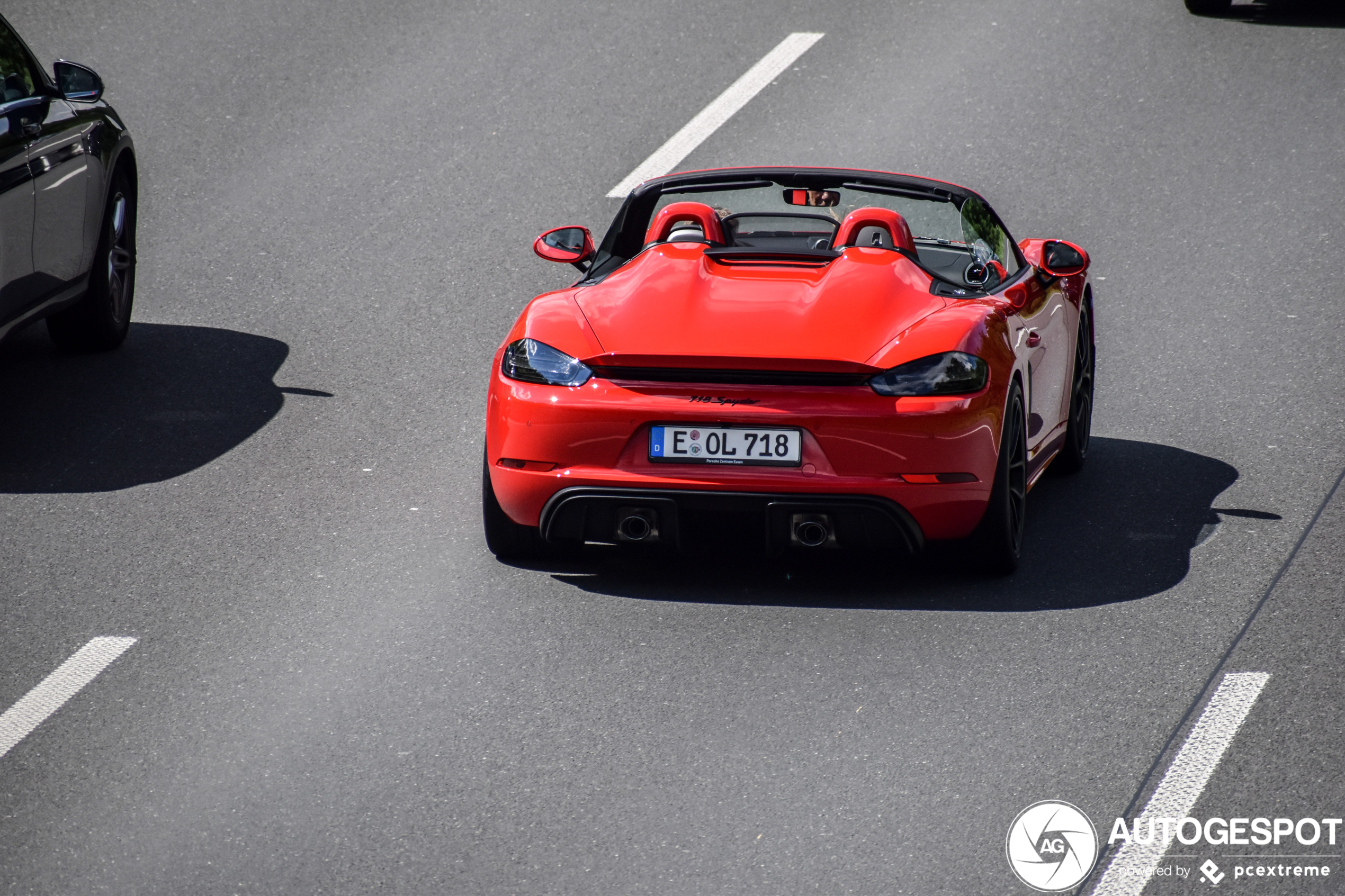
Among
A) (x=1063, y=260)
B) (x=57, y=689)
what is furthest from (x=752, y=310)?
(x=57, y=689)

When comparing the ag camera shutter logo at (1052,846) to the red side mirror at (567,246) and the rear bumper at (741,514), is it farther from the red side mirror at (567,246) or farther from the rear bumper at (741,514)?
the red side mirror at (567,246)

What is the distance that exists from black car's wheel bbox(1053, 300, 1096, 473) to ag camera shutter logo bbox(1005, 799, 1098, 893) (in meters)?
3.23

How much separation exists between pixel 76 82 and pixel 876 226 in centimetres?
439

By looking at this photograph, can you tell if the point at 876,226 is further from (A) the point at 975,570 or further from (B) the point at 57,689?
(B) the point at 57,689

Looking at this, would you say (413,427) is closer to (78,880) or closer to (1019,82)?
(78,880)

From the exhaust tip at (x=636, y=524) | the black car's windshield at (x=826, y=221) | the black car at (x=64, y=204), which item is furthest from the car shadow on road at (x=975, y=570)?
the black car at (x=64, y=204)

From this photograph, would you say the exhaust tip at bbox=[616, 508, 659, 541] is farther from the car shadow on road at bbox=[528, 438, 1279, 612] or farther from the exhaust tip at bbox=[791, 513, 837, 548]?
the exhaust tip at bbox=[791, 513, 837, 548]

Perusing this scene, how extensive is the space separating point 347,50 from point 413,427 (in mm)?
7914

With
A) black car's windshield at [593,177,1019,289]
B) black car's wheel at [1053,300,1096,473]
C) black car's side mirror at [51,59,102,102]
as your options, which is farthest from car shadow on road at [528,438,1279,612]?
black car's side mirror at [51,59,102,102]

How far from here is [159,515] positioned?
7219mm

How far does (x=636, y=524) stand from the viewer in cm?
618

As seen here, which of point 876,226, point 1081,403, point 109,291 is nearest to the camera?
point 876,226

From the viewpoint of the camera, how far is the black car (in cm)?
825

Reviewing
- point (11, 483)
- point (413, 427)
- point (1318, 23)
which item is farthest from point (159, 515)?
point (1318, 23)
